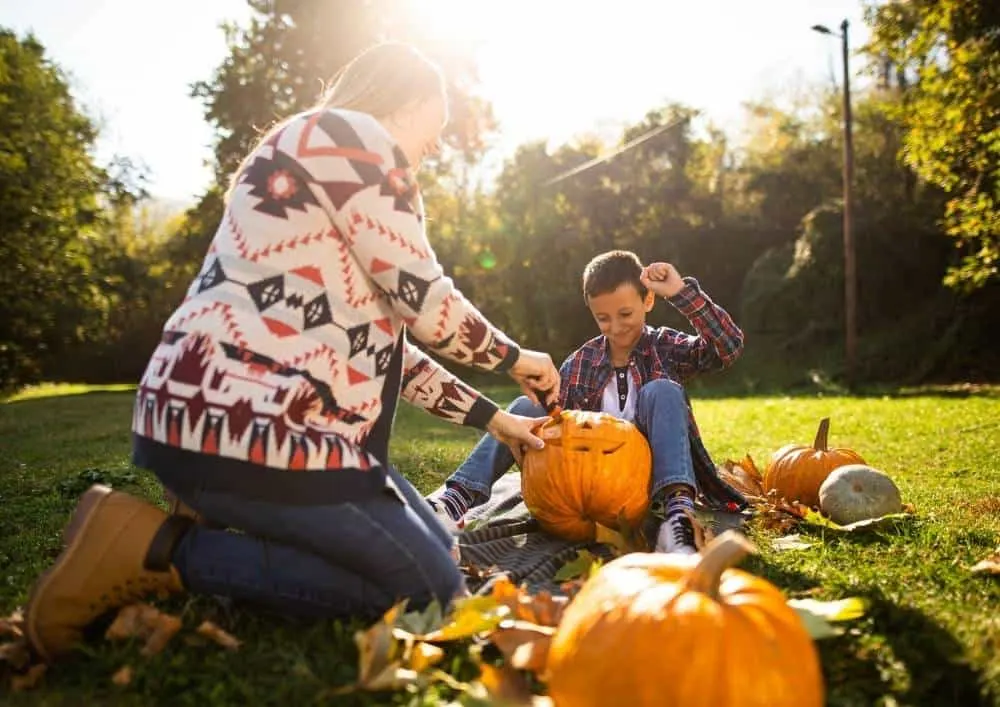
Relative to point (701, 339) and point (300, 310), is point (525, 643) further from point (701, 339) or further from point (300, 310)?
point (701, 339)

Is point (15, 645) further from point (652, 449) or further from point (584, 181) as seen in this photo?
point (584, 181)

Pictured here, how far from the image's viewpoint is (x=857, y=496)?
339 cm

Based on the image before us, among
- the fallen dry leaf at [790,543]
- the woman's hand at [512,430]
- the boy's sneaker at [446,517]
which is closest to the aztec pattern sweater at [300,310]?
the woman's hand at [512,430]

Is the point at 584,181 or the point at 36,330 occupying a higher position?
the point at 584,181

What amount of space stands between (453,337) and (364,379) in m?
0.28

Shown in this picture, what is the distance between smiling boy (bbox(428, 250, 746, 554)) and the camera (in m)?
3.35

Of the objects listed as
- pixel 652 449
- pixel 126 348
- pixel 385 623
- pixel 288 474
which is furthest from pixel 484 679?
pixel 126 348

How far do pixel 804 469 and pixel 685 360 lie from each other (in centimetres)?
81

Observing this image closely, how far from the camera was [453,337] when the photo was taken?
2.27 meters

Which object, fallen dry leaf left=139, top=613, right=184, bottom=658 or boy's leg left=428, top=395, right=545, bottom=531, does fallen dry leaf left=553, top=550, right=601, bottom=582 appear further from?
fallen dry leaf left=139, top=613, right=184, bottom=658

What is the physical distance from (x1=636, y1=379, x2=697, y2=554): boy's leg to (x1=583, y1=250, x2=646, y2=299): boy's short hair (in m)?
0.53

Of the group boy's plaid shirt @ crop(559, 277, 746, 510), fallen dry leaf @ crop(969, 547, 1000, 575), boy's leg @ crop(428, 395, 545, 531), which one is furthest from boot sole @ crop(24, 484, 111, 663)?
fallen dry leaf @ crop(969, 547, 1000, 575)

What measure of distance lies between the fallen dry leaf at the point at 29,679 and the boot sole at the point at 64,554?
0.17 feet

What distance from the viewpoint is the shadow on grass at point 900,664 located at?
1.76m
